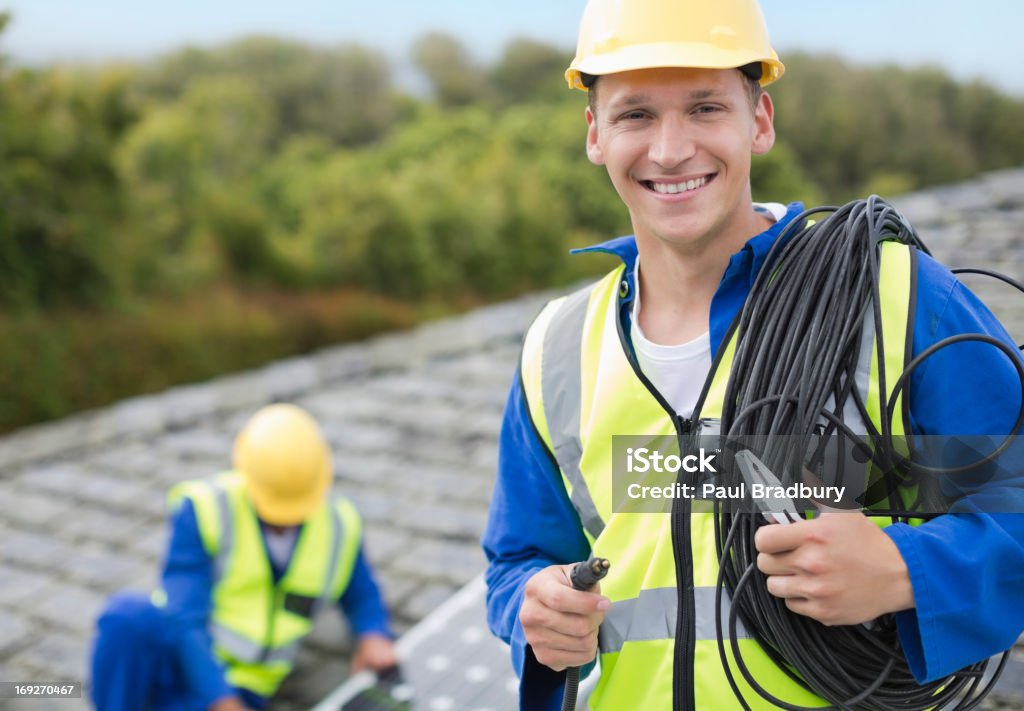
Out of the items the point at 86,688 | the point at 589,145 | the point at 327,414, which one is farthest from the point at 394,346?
the point at 589,145

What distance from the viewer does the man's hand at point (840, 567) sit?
131 centimetres

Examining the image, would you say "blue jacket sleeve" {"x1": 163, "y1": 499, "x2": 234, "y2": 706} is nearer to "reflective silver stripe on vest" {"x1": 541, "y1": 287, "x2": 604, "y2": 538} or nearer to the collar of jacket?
"reflective silver stripe on vest" {"x1": 541, "y1": 287, "x2": 604, "y2": 538}

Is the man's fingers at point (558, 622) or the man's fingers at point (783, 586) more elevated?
the man's fingers at point (783, 586)

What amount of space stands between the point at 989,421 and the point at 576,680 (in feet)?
2.55

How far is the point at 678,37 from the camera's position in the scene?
5.02 feet

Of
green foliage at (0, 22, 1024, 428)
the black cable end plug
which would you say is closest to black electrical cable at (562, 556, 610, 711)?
the black cable end plug

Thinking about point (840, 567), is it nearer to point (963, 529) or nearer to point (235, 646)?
point (963, 529)

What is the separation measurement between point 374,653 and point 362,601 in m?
0.27

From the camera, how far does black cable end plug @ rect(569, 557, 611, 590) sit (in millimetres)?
1406

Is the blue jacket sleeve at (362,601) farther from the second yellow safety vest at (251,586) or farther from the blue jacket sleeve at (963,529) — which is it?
the blue jacket sleeve at (963,529)

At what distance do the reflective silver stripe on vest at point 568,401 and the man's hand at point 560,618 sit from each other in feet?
0.57

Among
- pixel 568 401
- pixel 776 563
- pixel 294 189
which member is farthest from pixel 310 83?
pixel 776 563

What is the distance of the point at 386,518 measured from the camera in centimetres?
540

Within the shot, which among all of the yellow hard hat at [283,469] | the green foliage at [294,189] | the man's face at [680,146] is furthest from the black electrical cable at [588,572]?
the green foliage at [294,189]
